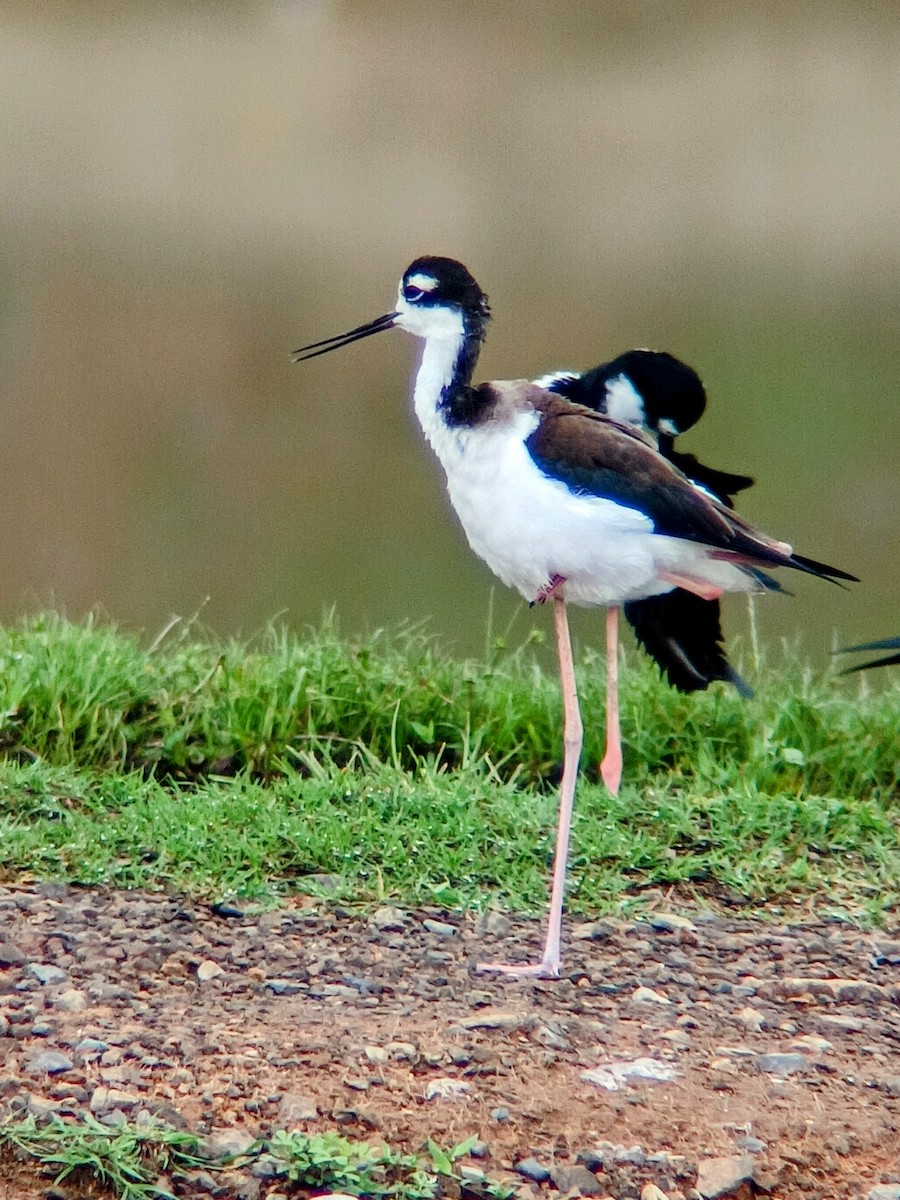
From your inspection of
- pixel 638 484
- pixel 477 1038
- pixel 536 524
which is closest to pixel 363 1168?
pixel 477 1038

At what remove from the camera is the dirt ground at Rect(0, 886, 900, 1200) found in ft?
8.80

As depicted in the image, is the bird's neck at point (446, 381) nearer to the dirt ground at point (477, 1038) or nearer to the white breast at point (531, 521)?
the white breast at point (531, 521)

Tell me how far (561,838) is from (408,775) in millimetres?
1025

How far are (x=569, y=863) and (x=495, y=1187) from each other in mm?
1446

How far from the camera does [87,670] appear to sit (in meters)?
4.91

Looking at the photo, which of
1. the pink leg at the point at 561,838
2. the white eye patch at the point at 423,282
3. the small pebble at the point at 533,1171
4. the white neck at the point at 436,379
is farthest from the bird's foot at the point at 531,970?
the white eye patch at the point at 423,282

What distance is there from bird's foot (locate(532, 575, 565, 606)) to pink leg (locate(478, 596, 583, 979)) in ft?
0.07

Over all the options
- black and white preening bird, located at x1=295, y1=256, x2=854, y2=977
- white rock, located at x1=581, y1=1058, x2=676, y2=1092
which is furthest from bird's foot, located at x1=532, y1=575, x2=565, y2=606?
white rock, located at x1=581, y1=1058, x2=676, y2=1092

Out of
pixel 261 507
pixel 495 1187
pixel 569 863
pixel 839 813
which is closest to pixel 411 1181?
pixel 495 1187

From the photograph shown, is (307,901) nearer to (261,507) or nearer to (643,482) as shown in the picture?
(643,482)

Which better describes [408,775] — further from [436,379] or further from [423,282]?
[423,282]

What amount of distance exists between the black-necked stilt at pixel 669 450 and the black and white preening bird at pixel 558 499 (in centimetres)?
51

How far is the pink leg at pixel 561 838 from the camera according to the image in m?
3.36

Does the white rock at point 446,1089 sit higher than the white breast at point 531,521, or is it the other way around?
the white breast at point 531,521
